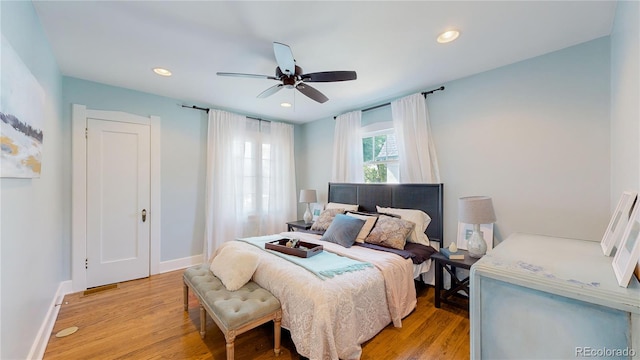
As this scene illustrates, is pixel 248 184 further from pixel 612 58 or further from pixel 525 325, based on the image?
pixel 612 58

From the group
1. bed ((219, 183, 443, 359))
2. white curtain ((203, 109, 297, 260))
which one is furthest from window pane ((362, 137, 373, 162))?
white curtain ((203, 109, 297, 260))

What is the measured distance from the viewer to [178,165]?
3699mm

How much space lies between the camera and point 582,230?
2148 mm

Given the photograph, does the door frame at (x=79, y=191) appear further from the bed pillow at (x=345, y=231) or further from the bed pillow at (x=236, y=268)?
the bed pillow at (x=345, y=231)

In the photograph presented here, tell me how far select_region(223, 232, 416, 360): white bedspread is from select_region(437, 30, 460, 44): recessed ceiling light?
207 cm

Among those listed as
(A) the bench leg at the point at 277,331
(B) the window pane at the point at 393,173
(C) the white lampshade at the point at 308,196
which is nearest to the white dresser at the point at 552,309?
(A) the bench leg at the point at 277,331

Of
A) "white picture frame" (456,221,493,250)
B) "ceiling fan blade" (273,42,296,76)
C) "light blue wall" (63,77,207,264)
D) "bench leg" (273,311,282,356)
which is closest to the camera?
"ceiling fan blade" (273,42,296,76)

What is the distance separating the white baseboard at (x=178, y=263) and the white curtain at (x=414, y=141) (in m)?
3.44

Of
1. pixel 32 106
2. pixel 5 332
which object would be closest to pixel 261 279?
pixel 5 332

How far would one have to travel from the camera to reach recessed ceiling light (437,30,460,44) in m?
1.96

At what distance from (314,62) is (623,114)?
237 cm

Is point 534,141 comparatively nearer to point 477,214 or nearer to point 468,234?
point 477,214

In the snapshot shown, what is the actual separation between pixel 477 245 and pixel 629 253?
147cm

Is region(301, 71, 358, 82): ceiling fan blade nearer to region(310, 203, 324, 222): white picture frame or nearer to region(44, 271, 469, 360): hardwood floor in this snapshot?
region(44, 271, 469, 360): hardwood floor
